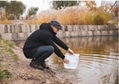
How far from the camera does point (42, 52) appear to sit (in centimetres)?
537

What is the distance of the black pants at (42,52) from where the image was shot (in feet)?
17.6

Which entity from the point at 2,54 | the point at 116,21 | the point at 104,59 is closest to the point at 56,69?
the point at 2,54

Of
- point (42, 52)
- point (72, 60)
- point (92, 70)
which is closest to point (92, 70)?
point (92, 70)

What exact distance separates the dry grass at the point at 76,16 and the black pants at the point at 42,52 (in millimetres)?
9949

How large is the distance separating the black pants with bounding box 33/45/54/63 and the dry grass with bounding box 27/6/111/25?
392 inches

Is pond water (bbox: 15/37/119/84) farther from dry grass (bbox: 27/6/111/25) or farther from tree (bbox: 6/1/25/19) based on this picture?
tree (bbox: 6/1/25/19)

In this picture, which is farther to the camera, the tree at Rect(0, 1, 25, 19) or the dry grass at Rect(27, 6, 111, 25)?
the tree at Rect(0, 1, 25, 19)

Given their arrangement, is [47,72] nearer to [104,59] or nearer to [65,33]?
[104,59]

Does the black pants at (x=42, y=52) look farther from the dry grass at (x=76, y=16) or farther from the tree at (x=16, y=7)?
the tree at (x=16, y=7)

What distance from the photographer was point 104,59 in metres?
7.26

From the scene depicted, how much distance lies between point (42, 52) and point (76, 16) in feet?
35.3

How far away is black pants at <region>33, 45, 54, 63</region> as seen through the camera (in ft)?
17.6

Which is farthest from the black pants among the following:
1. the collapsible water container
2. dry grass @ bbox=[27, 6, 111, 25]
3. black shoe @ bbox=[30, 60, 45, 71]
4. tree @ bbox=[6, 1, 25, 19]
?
tree @ bbox=[6, 1, 25, 19]

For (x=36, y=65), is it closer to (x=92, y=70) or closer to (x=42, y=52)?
(x=42, y=52)
